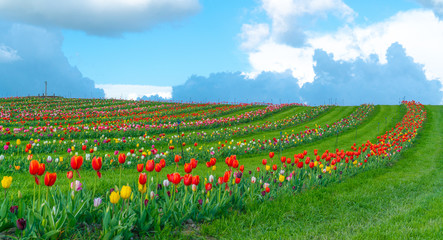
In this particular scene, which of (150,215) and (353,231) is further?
(353,231)

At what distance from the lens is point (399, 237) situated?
4449 millimetres

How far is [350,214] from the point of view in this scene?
5520mm

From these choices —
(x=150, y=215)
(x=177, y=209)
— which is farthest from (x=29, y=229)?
(x=177, y=209)

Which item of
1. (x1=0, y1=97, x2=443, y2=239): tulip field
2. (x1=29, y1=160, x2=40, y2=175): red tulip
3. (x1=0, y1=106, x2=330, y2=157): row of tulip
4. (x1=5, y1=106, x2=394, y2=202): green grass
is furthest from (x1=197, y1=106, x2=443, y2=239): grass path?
(x1=0, y1=106, x2=330, y2=157): row of tulip

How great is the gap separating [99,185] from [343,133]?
1748 cm

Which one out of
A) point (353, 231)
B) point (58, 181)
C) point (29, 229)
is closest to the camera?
point (29, 229)

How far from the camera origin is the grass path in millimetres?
4465

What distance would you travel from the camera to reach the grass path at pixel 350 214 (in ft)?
14.6

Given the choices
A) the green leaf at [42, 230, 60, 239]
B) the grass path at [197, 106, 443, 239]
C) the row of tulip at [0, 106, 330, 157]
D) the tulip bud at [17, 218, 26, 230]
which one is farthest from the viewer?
the row of tulip at [0, 106, 330, 157]

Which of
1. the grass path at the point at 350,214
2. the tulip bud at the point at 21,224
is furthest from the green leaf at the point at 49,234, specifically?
the grass path at the point at 350,214

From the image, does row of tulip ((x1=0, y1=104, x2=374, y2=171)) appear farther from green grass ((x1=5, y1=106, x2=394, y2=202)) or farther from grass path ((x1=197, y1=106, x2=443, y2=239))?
grass path ((x1=197, y1=106, x2=443, y2=239))

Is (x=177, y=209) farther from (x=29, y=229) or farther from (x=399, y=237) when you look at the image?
(x=399, y=237)

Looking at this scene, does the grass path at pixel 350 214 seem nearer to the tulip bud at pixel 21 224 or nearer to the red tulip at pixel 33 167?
the tulip bud at pixel 21 224

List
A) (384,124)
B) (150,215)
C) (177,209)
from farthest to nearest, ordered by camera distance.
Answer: (384,124) < (177,209) < (150,215)
